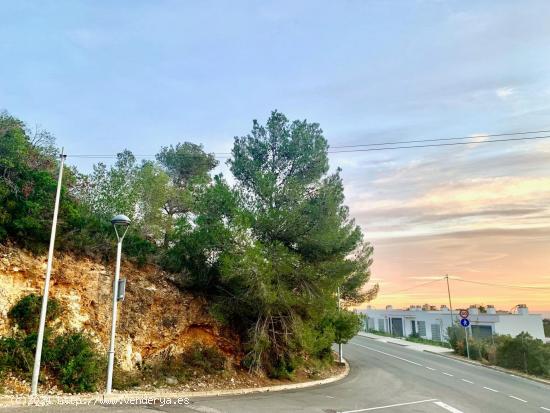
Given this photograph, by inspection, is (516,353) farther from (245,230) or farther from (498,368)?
(245,230)

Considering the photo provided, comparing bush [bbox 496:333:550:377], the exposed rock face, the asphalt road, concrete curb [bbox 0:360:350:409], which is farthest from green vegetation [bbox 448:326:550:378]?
the exposed rock face

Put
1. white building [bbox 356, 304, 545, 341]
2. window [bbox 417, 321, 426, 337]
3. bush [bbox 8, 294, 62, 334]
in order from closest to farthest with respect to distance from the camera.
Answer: bush [bbox 8, 294, 62, 334]
white building [bbox 356, 304, 545, 341]
window [bbox 417, 321, 426, 337]

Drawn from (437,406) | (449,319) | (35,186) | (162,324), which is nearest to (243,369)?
(162,324)

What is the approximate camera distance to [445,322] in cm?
5022

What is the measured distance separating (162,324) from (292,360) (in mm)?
5955

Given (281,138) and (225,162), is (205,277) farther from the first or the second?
(281,138)

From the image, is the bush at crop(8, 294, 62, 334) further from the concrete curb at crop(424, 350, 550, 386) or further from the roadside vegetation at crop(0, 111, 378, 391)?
the concrete curb at crop(424, 350, 550, 386)

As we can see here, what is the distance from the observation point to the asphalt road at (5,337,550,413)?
1205 cm

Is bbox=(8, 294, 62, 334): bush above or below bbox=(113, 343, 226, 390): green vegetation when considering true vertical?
above

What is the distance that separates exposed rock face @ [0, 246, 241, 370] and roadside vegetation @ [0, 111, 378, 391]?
0.62 m

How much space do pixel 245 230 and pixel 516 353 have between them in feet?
72.4

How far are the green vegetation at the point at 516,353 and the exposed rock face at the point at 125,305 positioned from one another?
19.4 m

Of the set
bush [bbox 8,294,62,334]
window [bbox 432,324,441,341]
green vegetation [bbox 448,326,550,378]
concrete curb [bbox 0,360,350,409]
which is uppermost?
bush [bbox 8,294,62,334]

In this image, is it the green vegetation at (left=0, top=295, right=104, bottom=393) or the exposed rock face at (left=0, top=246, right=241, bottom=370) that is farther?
the exposed rock face at (left=0, top=246, right=241, bottom=370)
